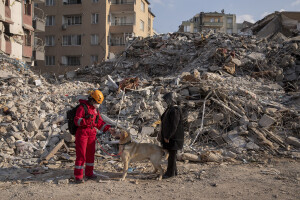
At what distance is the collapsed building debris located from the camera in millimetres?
6992

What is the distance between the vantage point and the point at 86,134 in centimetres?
505

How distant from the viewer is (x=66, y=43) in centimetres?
3272

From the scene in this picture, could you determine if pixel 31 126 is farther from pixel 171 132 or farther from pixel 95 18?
pixel 95 18

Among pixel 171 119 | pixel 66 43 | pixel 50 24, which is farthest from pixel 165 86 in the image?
pixel 50 24

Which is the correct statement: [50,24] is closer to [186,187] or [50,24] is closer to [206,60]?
[206,60]

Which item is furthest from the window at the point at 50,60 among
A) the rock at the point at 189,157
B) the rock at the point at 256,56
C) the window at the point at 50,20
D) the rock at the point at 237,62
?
the rock at the point at 189,157

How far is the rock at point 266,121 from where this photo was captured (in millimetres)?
7492

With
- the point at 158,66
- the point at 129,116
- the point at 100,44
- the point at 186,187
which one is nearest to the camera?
the point at 186,187

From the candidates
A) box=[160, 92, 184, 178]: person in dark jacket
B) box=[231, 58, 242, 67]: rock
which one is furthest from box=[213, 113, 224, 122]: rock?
box=[231, 58, 242, 67]: rock

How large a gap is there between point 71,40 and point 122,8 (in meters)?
7.10

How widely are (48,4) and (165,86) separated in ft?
94.7

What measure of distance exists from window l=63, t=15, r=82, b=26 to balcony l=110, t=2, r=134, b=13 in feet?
13.3

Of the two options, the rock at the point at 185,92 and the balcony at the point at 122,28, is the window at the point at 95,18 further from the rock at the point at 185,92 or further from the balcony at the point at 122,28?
the rock at the point at 185,92

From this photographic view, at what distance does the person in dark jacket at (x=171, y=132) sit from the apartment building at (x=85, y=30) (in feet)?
87.3
